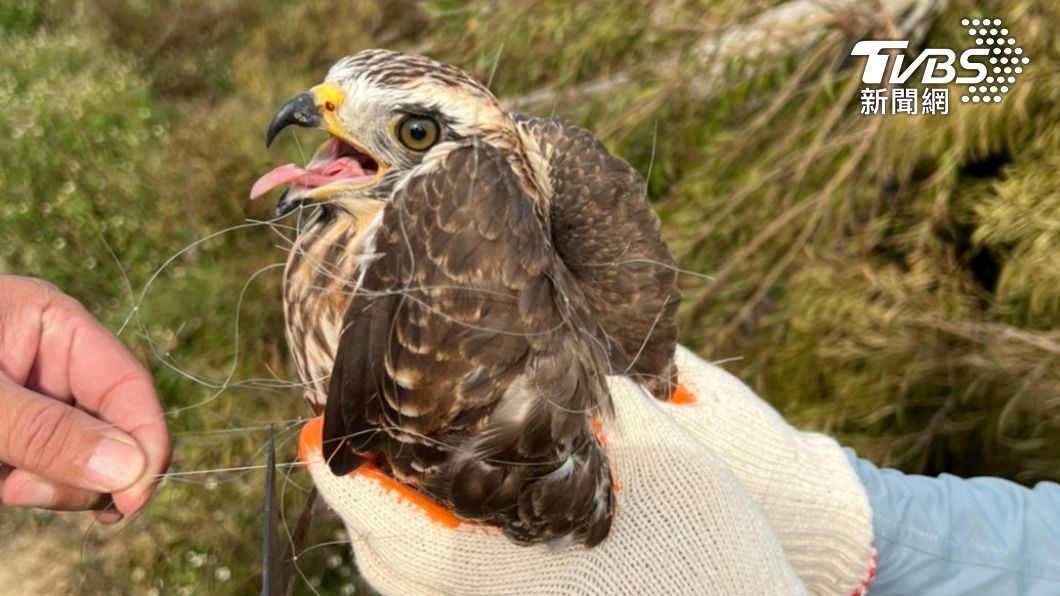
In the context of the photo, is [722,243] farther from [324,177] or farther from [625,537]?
[324,177]

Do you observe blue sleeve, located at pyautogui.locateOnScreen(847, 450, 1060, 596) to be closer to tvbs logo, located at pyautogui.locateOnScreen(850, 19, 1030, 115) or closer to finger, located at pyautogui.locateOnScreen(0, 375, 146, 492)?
tvbs logo, located at pyautogui.locateOnScreen(850, 19, 1030, 115)

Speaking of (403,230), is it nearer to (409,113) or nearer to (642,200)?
(409,113)

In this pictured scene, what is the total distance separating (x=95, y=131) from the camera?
13.0ft

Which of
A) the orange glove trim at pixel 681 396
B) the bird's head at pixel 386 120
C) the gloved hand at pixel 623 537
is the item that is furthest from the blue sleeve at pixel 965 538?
the bird's head at pixel 386 120

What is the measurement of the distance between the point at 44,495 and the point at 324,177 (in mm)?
733

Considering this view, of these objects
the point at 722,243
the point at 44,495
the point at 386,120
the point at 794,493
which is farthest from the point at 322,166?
the point at 722,243

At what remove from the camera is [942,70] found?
279cm

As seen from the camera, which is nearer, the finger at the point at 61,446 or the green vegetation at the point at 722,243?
the finger at the point at 61,446

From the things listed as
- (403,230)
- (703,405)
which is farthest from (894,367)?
(403,230)

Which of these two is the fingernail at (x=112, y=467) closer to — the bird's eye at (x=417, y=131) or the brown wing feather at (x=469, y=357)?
the brown wing feather at (x=469, y=357)

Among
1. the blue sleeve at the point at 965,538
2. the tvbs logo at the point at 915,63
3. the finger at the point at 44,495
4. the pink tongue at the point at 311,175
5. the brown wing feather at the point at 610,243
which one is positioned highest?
the tvbs logo at the point at 915,63

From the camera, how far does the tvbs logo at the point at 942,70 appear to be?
260cm

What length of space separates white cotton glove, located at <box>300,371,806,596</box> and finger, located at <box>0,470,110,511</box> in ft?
1.24

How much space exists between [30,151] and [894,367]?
3.71 m
